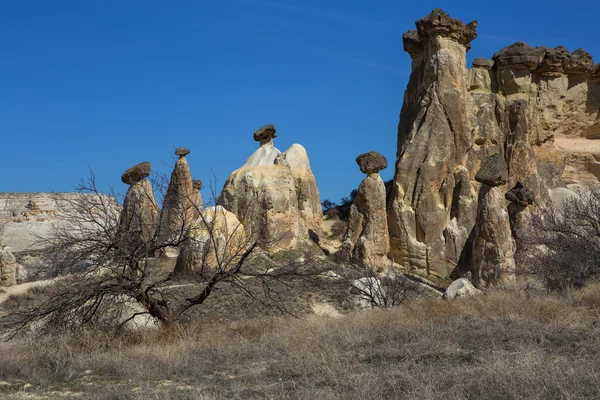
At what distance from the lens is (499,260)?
1677 centimetres

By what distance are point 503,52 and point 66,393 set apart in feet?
82.4

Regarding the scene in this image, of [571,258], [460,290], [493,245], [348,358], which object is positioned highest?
[493,245]

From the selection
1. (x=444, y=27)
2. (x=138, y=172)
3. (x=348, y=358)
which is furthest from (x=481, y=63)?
(x=348, y=358)

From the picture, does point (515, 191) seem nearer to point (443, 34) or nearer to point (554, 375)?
point (443, 34)

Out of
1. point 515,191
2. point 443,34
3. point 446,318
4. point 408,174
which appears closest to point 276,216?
point 408,174

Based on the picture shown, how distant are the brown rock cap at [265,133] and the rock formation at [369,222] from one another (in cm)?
353

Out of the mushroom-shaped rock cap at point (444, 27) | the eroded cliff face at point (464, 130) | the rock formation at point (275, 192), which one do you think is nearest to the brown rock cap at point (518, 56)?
the eroded cliff face at point (464, 130)

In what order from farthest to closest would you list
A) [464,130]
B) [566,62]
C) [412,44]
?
[566,62] < [412,44] < [464,130]

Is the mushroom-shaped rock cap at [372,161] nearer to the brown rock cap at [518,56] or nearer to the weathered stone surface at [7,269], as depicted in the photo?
the brown rock cap at [518,56]

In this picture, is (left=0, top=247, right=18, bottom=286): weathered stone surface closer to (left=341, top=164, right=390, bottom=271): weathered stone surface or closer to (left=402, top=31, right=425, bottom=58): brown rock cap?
(left=341, top=164, right=390, bottom=271): weathered stone surface

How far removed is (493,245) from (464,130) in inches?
359

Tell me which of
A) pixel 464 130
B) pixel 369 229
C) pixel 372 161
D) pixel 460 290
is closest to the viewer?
pixel 460 290

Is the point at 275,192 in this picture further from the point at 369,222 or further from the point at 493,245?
the point at 493,245

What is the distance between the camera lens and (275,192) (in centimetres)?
2222
